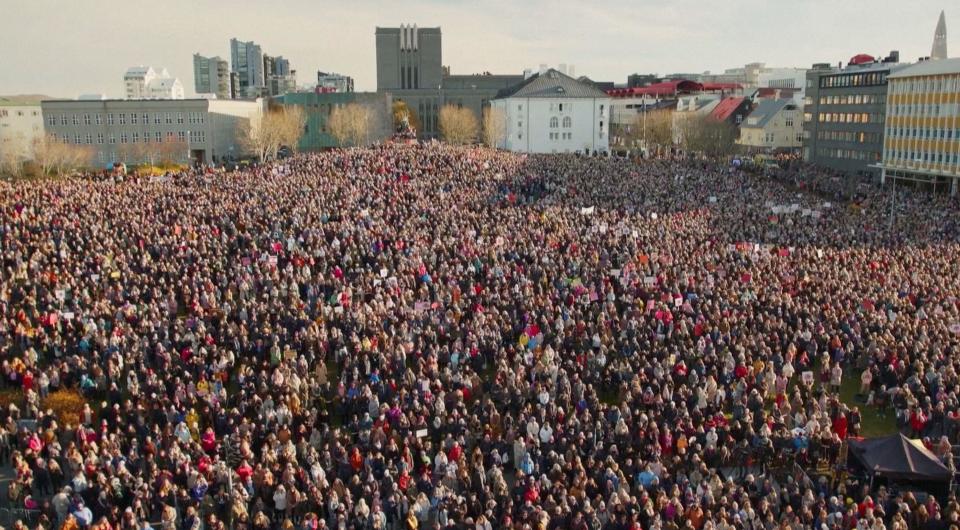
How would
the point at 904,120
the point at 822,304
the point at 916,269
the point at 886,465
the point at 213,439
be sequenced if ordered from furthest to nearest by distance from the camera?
the point at 904,120
the point at 916,269
the point at 822,304
the point at 213,439
the point at 886,465

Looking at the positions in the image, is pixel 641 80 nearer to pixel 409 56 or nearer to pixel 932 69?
pixel 409 56

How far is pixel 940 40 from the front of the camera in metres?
107

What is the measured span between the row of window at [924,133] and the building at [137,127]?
63.5 m

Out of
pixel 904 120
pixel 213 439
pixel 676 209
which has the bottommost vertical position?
pixel 213 439

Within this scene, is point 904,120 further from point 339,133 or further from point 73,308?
point 73,308

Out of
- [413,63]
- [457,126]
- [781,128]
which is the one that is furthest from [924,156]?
[413,63]

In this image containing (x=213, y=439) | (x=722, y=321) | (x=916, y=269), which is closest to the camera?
(x=213, y=439)

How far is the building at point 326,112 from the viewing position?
9819 cm

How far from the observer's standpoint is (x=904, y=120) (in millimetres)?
63281

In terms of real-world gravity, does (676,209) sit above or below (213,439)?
above

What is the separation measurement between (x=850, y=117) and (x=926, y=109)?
1393cm

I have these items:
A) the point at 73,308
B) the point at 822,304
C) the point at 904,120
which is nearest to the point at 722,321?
the point at 822,304

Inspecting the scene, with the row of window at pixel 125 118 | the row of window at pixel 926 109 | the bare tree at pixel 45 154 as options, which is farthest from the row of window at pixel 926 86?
the bare tree at pixel 45 154

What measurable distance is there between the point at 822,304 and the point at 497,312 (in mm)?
9561
